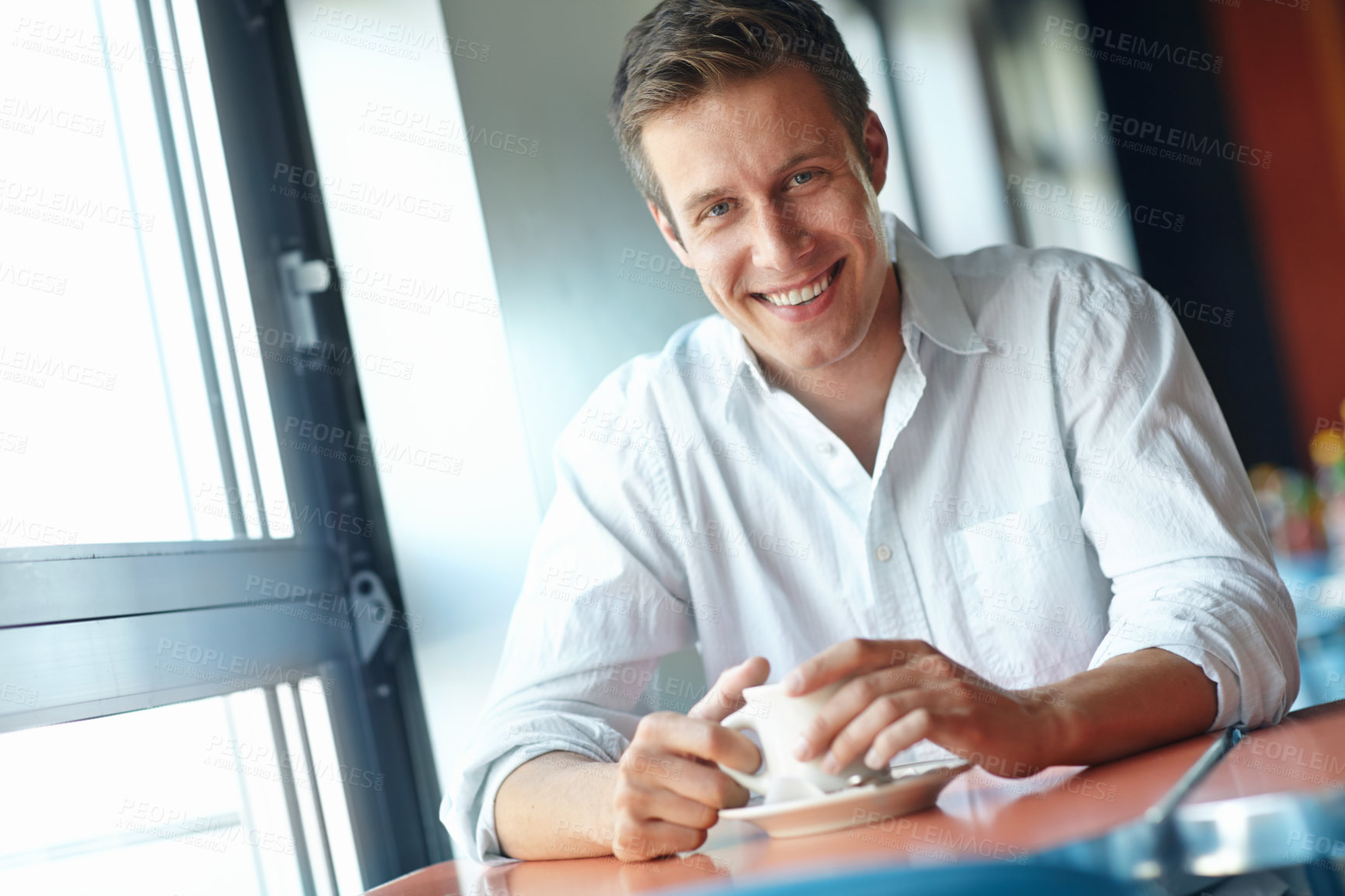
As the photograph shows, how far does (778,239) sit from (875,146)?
0.28 metres

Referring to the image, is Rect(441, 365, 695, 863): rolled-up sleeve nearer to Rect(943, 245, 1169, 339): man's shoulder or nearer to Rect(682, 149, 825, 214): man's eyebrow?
Rect(682, 149, 825, 214): man's eyebrow

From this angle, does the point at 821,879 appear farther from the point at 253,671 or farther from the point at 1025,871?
the point at 253,671

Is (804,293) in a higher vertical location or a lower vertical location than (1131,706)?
higher

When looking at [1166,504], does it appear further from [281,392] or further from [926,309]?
[281,392]

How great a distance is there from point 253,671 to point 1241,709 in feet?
3.73

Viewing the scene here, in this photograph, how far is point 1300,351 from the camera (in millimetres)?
5277

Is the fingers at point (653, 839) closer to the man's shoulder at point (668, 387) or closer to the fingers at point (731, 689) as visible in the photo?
the fingers at point (731, 689)

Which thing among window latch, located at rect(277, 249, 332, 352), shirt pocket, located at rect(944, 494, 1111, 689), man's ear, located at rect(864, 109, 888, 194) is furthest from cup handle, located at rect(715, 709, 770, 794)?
window latch, located at rect(277, 249, 332, 352)

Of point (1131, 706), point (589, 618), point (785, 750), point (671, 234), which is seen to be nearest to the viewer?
point (785, 750)

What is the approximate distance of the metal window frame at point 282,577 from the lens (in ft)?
4.18

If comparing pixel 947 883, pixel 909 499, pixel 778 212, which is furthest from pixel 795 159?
pixel 947 883

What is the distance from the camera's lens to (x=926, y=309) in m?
1.38

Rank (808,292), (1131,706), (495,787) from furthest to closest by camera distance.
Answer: (808,292)
(495,787)
(1131,706)

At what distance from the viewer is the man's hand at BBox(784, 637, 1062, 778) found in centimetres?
74
